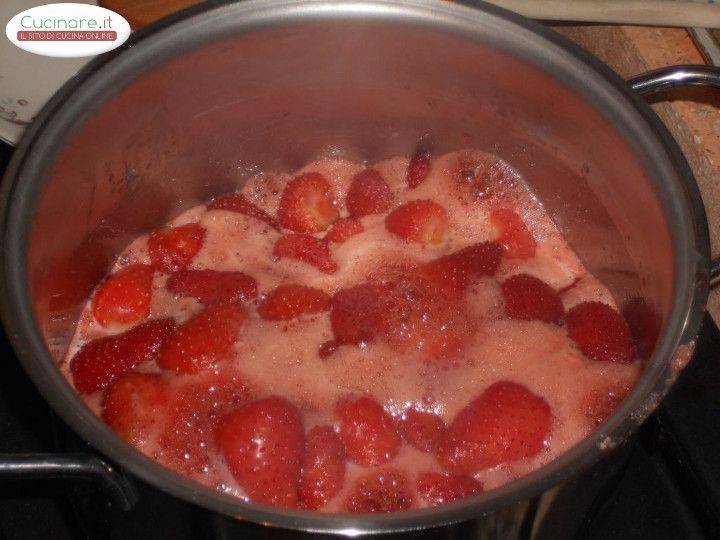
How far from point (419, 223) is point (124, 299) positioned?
363 millimetres

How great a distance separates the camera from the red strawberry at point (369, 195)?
102 cm

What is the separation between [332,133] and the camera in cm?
101

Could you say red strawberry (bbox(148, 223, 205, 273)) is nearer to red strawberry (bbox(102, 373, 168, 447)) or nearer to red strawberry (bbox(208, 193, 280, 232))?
red strawberry (bbox(208, 193, 280, 232))

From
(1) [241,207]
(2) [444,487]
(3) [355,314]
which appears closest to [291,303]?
(3) [355,314]

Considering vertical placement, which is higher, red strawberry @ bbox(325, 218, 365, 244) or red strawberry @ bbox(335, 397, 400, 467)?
red strawberry @ bbox(325, 218, 365, 244)

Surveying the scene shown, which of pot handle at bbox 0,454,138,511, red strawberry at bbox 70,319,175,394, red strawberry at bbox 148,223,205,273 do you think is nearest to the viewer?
pot handle at bbox 0,454,138,511

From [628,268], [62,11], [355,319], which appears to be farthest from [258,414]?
[62,11]

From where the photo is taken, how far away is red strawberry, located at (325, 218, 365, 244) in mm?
995

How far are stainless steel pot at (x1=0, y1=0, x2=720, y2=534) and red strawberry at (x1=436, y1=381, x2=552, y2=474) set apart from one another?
157 mm

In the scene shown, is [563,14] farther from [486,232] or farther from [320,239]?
[320,239]

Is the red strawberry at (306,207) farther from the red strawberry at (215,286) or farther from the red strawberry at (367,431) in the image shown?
the red strawberry at (367,431)

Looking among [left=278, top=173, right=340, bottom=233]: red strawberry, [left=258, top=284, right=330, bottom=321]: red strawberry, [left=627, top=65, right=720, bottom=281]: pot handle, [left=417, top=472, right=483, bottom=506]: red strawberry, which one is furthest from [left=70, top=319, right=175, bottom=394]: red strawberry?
[left=627, top=65, right=720, bottom=281]: pot handle

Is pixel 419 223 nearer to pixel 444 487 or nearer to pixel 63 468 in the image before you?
pixel 444 487

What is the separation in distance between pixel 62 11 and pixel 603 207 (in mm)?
708
